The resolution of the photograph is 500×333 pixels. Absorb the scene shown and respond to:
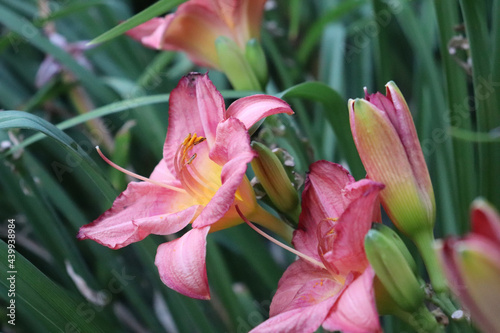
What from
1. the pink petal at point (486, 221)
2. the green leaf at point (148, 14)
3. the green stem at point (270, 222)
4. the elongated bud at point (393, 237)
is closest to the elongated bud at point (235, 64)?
the green leaf at point (148, 14)

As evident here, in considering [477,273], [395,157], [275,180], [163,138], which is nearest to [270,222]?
[275,180]

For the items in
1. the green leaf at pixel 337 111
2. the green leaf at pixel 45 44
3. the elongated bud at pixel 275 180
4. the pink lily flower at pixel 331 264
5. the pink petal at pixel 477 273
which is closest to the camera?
the pink petal at pixel 477 273

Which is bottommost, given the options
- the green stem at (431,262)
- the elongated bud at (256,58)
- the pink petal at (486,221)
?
the green stem at (431,262)

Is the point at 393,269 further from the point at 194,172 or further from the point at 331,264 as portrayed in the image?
the point at 194,172

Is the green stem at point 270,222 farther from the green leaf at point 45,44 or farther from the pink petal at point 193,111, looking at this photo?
the green leaf at point 45,44

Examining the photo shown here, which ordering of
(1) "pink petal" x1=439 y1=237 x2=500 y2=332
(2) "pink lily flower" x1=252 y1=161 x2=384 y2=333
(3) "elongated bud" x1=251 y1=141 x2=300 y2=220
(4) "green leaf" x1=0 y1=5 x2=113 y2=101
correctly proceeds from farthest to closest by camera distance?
(4) "green leaf" x1=0 y1=5 x2=113 y2=101 → (3) "elongated bud" x1=251 y1=141 x2=300 y2=220 → (2) "pink lily flower" x1=252 y1=161 x2=384 y2=333 → (1) "pink petal" x1=439 y1=237 x2=500 y2=332

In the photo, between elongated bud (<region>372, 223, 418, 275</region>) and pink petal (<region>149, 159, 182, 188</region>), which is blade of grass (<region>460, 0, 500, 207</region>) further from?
pink petal (<region>149, 159, 182, 188</region>)

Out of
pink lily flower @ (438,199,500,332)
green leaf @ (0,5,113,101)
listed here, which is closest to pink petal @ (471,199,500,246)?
pink lily flower @ (438,199,500,332)
